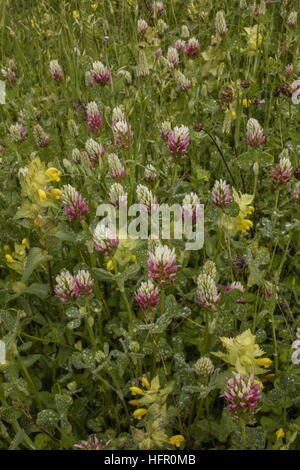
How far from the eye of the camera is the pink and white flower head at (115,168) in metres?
1.67

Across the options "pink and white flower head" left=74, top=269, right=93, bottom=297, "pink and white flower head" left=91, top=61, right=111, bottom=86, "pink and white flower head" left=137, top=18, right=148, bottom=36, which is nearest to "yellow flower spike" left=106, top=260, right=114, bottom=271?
"pink and white flower head" left=74, top=269, right=93, bottom=297

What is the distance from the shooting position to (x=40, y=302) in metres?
1.87

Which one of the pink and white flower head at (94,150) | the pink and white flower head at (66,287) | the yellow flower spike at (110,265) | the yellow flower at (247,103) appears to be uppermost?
the yellow flower at (247,103)

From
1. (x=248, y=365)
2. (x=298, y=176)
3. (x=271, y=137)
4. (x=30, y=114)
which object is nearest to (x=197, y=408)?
(x=248, y=365)

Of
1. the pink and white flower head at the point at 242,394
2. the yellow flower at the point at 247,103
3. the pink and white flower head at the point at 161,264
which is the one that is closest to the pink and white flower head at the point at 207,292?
the pink and white flower head at the point at 161,264

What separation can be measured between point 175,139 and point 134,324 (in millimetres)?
604

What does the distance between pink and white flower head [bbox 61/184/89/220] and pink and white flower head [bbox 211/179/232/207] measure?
402 millimetres

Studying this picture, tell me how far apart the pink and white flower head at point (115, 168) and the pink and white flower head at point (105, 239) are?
0.33 meters

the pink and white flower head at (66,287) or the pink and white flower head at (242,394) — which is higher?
the pink and white flower head at (66,287)

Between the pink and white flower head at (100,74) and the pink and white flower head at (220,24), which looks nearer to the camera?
the pink and white flower head at (100,74)

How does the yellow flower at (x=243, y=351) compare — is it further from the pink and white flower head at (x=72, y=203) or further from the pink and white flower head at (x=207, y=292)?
the pink and white flower head at (x=72, y=203)

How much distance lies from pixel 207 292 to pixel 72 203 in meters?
0.52

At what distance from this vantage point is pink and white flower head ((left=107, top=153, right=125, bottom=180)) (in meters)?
1.67
